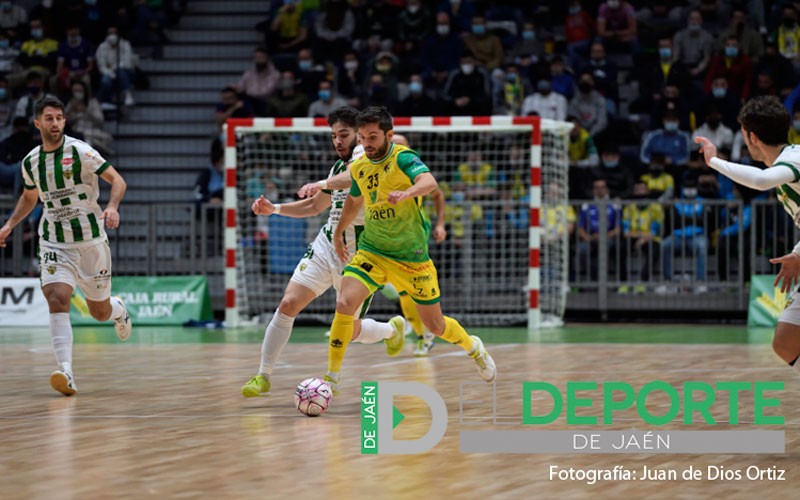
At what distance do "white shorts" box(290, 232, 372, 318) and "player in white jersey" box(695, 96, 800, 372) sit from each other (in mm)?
3734

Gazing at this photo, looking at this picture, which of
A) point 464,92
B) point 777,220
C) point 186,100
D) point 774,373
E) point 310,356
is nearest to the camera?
point 774,373

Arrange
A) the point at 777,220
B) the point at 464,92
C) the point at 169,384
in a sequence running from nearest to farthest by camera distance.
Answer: the point at 169,384, the point at 777,220, the point at 464,92

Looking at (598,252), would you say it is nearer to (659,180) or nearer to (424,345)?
(659,180)

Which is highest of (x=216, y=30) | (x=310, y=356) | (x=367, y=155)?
(x=216, y=30)

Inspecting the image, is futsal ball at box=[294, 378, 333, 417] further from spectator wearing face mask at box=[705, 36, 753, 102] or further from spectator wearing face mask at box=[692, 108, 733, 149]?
spectator wearing face mask at box=[705, 36, 753, 102]

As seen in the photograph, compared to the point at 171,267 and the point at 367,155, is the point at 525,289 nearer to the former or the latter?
the point at 171,267

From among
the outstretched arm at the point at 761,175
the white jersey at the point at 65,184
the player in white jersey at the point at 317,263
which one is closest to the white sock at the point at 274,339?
the player in white jersey at the point at 317,263

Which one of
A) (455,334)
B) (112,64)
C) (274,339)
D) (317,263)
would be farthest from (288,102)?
(455,334)

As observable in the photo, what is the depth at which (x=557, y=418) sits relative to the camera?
8711 mm

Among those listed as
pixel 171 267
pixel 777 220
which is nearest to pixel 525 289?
pixel 777 220

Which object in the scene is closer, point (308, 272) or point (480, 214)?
point (308, 272)

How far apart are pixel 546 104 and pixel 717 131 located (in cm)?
289

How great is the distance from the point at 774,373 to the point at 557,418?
13.2 feet

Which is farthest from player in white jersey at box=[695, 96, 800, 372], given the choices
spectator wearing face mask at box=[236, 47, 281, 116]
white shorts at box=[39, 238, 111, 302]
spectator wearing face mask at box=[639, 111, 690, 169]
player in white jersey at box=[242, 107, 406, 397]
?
spectator wearing face mask at box=[236, 47, 281, 116]
